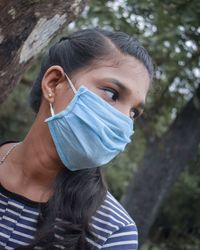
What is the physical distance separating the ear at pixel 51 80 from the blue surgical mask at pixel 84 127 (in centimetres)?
7

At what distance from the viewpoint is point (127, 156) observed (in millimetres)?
11602

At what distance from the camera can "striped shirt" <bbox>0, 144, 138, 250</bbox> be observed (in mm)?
1896

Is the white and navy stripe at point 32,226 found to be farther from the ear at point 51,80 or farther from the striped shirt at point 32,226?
the ear at point 51,80

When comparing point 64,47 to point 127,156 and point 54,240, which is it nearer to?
point 54,240

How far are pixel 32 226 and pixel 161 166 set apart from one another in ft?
13.4

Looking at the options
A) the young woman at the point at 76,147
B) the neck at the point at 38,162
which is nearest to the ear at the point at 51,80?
the young woman at the point at 76,147

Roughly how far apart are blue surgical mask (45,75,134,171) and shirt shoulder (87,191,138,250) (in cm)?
20

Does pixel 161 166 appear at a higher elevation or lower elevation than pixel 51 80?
lower

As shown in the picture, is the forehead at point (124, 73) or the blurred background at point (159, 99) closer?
the forehead at point (124, 73)

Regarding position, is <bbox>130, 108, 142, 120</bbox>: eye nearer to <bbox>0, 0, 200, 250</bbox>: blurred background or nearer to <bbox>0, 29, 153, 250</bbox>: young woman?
<bbox>0, 29, 153, 250</bbox>: young woman

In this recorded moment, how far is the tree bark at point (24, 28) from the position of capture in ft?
6.34

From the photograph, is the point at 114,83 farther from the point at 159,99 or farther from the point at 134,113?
the point at 159,99

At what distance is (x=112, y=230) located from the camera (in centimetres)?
192

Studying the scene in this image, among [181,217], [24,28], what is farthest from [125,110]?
[181,217]
